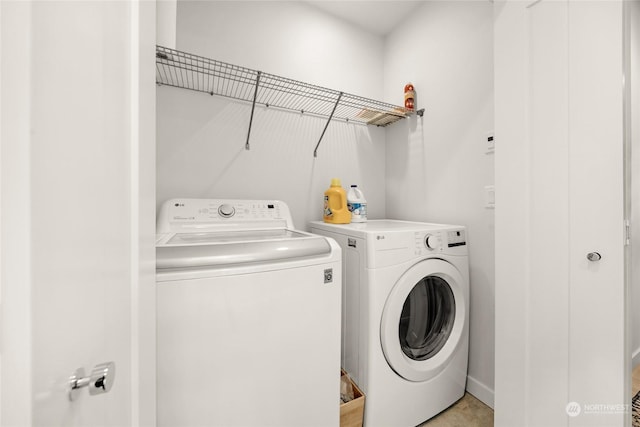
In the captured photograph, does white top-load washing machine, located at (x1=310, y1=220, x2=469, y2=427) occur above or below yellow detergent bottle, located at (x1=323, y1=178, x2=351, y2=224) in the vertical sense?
below

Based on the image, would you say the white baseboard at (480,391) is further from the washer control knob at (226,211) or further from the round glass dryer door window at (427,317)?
the washer control knob at (226,211)

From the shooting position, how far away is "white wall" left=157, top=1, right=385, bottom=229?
1.56 metres

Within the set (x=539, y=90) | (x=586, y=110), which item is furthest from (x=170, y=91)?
(x=586, y=110)

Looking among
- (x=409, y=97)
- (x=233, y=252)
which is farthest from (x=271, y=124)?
(x=233, y=252)

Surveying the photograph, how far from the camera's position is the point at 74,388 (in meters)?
0.32

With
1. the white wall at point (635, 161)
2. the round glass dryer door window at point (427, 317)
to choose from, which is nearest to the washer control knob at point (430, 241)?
the round glass dryer door window at point (427, 317)

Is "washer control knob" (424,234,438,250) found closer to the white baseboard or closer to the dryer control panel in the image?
the dryer control panel

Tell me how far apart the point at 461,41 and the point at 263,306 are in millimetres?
2011

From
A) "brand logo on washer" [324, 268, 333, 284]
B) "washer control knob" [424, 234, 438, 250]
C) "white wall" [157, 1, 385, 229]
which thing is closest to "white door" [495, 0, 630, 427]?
"washer control knob" [424, 234, 438, 250]

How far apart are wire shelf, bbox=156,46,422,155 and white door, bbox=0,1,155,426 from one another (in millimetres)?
960

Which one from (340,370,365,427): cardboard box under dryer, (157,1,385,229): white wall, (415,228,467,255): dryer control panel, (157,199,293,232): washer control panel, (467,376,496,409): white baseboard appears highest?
(157,1,385,229): white wall

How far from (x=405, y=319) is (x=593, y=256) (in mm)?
875

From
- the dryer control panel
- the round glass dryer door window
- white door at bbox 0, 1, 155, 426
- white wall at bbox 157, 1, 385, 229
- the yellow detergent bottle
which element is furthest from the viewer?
the yellow detergent bottle

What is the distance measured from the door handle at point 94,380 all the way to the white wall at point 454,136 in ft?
5.72
